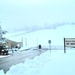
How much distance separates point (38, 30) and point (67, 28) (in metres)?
23.7

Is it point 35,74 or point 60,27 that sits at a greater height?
point 60,27

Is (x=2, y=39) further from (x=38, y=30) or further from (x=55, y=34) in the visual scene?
(x=38, y=30)

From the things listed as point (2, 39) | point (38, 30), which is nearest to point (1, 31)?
point (2, 39)

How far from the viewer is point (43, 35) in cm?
17862

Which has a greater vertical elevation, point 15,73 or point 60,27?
point 60,27

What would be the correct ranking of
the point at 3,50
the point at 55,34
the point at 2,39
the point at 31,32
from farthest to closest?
the point at 31,32, the point at 55,34, the point at 2,39, the point at 3,50

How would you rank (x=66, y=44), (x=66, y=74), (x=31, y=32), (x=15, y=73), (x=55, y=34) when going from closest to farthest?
(x=66, y=74), (x=15, y=73), (x=66, y=44), (x=55, y=34), (x=31, y=32)

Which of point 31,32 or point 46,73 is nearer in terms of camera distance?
point 46,73

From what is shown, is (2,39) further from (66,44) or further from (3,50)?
(66,44)

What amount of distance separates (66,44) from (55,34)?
14060cm

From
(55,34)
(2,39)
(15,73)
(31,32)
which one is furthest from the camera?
(31,32)

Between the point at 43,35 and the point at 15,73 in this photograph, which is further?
the point at 43,35

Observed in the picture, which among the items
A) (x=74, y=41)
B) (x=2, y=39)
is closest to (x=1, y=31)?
(x=2, y=39)

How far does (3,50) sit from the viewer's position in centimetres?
4825
